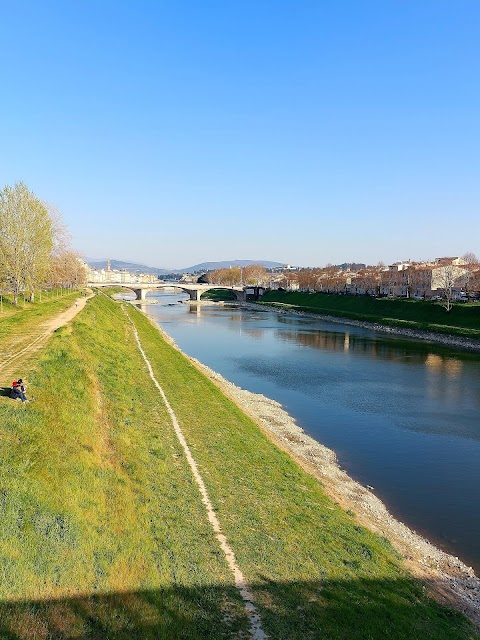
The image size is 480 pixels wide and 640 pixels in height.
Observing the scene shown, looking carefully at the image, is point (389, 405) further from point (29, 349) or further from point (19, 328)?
point (19, 328)

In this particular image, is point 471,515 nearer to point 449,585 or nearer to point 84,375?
point 449,585

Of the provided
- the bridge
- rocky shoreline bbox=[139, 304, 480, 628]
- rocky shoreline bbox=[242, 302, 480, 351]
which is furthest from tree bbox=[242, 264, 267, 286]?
rocky shoreline bbox=[139, 304, 480, 628]

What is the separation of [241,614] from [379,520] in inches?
298

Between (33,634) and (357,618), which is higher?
(33,634)

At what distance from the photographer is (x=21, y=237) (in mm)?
40781

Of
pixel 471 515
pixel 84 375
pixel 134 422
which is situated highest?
pixel 84 375

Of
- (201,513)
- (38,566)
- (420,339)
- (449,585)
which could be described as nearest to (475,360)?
(420,339)

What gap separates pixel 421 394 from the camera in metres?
30.8

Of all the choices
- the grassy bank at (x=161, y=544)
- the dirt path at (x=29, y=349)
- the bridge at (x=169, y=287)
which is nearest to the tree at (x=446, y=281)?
the bridge at (x=169, y=287)

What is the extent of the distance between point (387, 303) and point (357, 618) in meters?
72.8

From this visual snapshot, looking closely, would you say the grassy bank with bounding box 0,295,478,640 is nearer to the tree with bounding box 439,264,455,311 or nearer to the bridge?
the tree with bounding box 439,264,455,311

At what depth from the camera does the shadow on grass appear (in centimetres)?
643

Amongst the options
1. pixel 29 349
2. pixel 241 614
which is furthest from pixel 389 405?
pixel 241 614

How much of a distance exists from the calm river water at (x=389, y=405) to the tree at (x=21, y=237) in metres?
16.4
